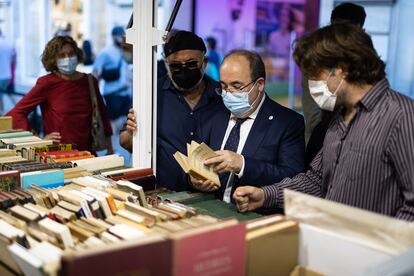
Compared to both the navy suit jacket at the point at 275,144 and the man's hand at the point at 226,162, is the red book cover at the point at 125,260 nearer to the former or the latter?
the man's hand at the point at 226,162

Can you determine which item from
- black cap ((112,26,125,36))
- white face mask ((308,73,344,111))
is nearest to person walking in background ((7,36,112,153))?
white face mask ((308,73,344,111))

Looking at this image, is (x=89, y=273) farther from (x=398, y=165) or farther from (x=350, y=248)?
(x=398, y=165)

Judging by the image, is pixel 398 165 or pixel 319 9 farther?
pixel 319 9

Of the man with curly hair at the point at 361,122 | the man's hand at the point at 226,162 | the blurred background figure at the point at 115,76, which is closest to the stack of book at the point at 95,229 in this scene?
the man's hand at the point at 226,162

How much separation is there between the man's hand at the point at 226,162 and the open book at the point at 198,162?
0.02 metres

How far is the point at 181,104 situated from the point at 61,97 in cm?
134

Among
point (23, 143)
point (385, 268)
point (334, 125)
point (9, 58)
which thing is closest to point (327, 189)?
point (334, 125)

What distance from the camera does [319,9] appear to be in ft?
19.2

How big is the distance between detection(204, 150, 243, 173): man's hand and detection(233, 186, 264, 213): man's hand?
0.57 feet

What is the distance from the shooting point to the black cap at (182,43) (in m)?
2.84

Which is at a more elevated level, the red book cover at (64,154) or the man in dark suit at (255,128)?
the man in dark suit at (255,128)

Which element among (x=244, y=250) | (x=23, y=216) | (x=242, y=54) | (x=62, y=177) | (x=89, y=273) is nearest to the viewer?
(x=89, y=273)

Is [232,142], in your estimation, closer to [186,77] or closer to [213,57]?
[186,77]

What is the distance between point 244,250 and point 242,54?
1.36 m
